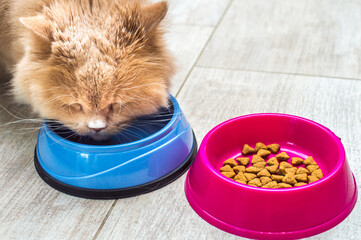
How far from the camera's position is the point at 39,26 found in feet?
4.80

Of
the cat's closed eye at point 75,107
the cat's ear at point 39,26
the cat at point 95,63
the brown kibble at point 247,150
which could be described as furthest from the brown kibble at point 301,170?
the cat's ear at point 39,26

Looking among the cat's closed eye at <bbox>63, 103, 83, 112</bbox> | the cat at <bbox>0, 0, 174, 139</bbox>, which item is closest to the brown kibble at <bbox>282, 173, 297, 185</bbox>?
the cat at <bbox>0, 0, 174, 139</bbox>

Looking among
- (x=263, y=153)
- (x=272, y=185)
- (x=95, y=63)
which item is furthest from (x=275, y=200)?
(x=95, y=63)

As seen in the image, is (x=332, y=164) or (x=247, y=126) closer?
(x=332, y=164)

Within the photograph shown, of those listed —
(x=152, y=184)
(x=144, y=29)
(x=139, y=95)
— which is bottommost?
(x=152, y=184)

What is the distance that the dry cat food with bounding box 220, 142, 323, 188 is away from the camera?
157cm

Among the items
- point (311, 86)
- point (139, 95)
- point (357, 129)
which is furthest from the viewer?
point (311, 86)

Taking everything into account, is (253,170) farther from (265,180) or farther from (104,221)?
(104,221)

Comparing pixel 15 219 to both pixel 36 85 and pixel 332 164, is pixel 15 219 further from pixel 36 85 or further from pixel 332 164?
pixel 332 164

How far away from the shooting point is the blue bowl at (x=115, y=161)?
1547 millimetres

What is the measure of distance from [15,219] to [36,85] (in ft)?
1.61

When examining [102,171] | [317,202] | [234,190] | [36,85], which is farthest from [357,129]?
[36,85]

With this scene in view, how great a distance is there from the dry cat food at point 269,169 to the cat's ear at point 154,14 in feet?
1.98

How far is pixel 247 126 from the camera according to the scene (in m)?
1.80
